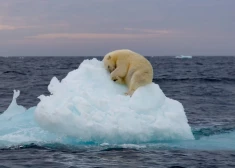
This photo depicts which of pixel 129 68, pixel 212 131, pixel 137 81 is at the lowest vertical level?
pixel 212 131

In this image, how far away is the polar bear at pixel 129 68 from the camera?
13.1 metres

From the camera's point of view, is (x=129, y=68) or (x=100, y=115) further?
(x=129, y=68)

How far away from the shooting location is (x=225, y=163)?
10805 millimetres

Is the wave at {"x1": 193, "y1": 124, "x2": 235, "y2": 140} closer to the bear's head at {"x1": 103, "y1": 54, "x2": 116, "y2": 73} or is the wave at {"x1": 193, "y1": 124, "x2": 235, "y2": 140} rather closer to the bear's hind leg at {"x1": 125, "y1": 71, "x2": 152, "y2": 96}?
the bear's hind leg at {"x1": 125, "y1": 71, "x2": 152, "y2": 96}

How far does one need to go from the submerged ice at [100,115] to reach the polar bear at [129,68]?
19 cm

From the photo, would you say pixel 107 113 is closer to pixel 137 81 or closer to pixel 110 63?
pixel 137 81

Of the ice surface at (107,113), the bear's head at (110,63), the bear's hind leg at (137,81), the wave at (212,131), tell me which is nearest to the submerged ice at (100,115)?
the ice surface at (107,113)

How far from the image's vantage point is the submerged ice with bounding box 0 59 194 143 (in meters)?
11.8

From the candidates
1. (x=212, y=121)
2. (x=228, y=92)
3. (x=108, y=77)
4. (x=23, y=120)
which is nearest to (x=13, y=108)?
(x=23, y=120)

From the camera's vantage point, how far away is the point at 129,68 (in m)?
13.3

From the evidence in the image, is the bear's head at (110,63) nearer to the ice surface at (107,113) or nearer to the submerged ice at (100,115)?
the submerged ice at (100,115)

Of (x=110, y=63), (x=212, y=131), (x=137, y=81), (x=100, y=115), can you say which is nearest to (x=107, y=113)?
(x=100, y=115)

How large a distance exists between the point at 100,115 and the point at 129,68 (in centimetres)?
199

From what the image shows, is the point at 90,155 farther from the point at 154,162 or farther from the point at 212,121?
the point at 212,121
